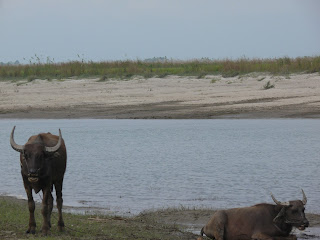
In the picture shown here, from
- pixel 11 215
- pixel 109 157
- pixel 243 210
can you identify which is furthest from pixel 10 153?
pixel 243 210

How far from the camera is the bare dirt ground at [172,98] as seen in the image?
25812mm

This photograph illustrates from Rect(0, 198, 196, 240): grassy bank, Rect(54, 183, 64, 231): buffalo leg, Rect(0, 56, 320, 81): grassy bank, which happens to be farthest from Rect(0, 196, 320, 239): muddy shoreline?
Rect(0, 56, 320, 81): grassy bank

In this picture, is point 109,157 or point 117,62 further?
point 117,62

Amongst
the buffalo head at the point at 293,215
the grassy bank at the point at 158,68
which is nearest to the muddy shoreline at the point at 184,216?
the buffalo head at the point at 293,215

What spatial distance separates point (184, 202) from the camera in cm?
1281

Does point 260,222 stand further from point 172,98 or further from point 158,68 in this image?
point 158,68

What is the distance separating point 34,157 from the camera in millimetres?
8742

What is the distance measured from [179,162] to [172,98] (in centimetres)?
1162

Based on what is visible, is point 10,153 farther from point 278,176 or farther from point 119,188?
point 278,176

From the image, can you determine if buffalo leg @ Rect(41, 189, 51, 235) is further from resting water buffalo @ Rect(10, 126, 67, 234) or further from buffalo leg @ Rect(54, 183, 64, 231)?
buffalo leg @ Rect(54, 183, 64, 231)

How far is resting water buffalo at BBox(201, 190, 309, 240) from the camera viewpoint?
29.0 ft

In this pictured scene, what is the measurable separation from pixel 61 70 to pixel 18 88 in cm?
591

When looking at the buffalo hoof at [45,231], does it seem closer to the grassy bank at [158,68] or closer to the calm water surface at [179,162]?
the calm water surface at [179,162]

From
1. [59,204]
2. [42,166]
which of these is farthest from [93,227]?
[42,166]
